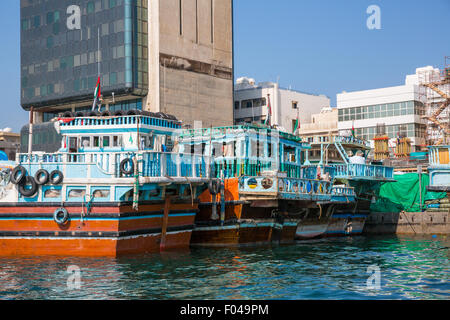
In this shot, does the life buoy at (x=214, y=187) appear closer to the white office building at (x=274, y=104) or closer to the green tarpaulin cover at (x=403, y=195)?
the green tarpaulin cover at (x=403, y=195)

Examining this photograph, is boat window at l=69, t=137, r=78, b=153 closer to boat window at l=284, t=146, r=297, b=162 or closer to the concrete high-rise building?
boat window at l=284, t=146, r=297, b=162

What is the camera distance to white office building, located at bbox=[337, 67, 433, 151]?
67.3 metres

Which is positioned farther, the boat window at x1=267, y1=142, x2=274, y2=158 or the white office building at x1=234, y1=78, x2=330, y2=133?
the white office building at x1=234, y1=78, x2=330, y2=133

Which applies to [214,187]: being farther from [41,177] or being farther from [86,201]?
[41,177]

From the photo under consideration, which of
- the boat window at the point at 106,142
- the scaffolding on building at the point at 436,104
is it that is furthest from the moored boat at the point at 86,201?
the scaffolding on building at the point at 436,104

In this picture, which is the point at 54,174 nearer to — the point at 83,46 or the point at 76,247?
the point at 76,247

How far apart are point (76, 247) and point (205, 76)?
46.9 metres

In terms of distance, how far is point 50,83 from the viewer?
69.3 metres

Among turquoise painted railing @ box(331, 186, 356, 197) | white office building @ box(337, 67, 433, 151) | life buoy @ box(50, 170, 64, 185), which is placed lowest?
turquoise painted railing @ box(331, 186, 356, 197)

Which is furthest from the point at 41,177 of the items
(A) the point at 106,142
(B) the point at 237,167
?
(B) the point at 237,167

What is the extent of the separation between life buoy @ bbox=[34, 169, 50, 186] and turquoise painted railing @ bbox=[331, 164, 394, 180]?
71.4 ft

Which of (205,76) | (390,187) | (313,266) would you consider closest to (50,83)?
(205,76)

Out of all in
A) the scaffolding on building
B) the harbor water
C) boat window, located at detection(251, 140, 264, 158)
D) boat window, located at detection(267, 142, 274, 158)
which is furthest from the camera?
the scaffolding on building

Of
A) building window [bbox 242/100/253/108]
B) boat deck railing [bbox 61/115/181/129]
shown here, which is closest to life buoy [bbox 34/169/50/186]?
boat deck railing [bbox 61/115/181/129]
